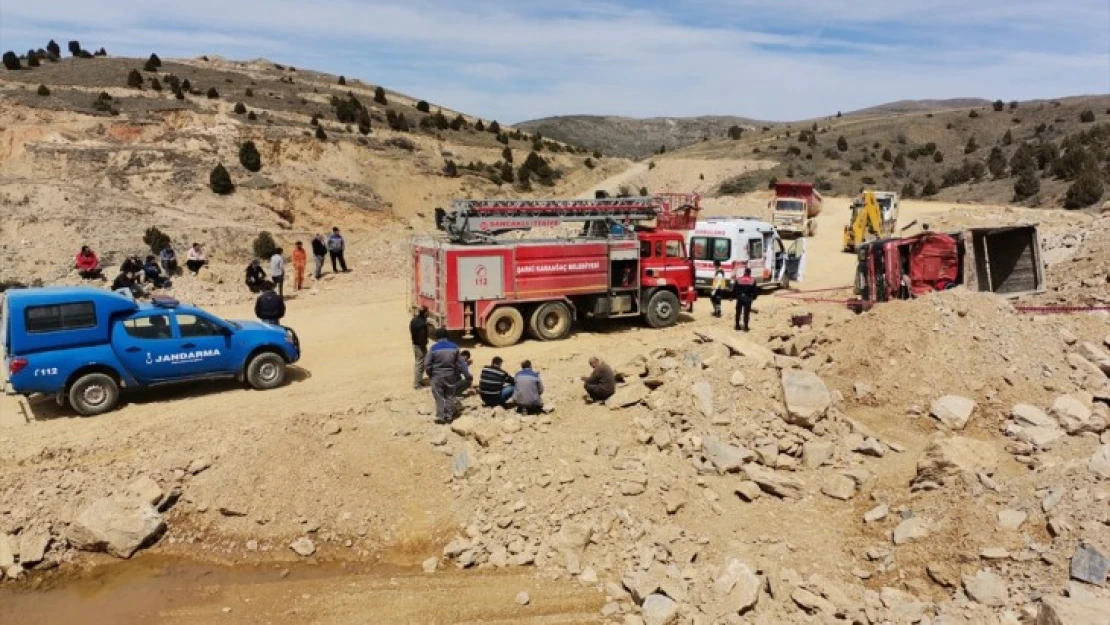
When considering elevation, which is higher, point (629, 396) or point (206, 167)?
point (206, 167)

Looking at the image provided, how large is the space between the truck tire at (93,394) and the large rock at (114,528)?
3.03 m

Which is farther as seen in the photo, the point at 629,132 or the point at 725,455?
the point at 629,132

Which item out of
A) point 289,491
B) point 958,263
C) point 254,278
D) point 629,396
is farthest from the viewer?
point 254,278

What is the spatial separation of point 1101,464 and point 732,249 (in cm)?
1544

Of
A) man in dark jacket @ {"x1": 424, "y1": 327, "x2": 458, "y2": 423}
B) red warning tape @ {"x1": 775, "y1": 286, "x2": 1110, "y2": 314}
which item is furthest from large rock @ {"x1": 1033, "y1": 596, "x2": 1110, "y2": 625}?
red warning tape @ {"x1": 775, "y1": 286, "x2": 1110, "y2": 314}

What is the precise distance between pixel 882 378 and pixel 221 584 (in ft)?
35.4

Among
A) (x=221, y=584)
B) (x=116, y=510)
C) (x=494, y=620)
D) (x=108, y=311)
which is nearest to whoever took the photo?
(x=494, y=620)

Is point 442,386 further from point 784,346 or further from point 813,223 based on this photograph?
point 813,223

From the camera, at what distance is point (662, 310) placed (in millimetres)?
19531

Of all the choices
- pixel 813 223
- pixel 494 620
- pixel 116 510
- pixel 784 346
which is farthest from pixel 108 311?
pixel 813 223

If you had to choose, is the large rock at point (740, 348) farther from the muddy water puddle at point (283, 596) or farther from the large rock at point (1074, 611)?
the large rock at point (1074, 611)

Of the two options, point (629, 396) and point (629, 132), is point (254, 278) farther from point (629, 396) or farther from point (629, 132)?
point (629, 132)

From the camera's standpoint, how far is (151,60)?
57062mm

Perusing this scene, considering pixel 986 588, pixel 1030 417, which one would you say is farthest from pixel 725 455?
pixel 1030 417
